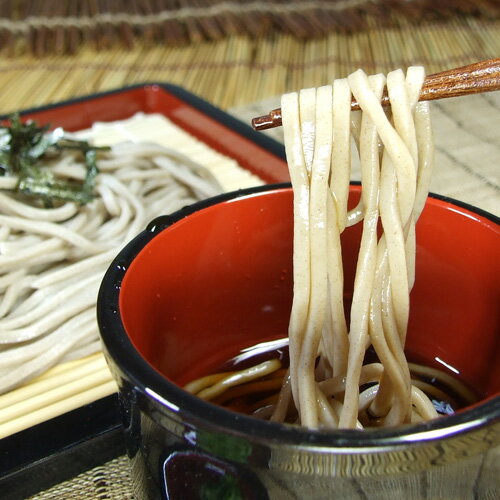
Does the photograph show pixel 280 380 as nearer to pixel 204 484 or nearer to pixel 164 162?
pixel 204 484

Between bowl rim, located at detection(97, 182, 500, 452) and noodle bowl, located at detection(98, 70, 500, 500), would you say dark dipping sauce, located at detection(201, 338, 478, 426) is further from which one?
bowl rim, located at detection(97, 182, 500, 452)

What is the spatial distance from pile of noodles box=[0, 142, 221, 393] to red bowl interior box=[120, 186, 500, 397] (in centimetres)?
29

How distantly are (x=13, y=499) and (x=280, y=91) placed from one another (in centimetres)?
148

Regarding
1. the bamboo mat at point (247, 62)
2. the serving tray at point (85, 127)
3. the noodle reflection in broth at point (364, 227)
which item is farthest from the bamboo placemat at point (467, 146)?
the noodle reflection in broth at point (364, 227)

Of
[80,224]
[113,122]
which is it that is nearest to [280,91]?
[113,122]

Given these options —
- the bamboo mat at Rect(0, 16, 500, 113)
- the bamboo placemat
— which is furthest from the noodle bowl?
the bamboo mat at Rect(0, 16, 500, 113)

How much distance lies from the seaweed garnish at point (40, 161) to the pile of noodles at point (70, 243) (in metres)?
0.02

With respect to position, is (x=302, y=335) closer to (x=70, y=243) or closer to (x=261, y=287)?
(x=261, y=287)

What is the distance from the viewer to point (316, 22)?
252 cm

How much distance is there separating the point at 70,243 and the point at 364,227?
0.71 meters

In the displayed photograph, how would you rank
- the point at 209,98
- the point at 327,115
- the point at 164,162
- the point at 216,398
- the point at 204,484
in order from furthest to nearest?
the point at 209,98 → the point at 164,162 → the point at 216,398 → the point at 327,115 → the point at 204,484

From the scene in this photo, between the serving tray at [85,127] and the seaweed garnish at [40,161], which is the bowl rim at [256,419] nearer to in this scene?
the serving tray at [85,127]

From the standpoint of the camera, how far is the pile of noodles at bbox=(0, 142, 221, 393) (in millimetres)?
1122

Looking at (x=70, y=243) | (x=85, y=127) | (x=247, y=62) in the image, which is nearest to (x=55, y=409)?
(x=70, y=243)
